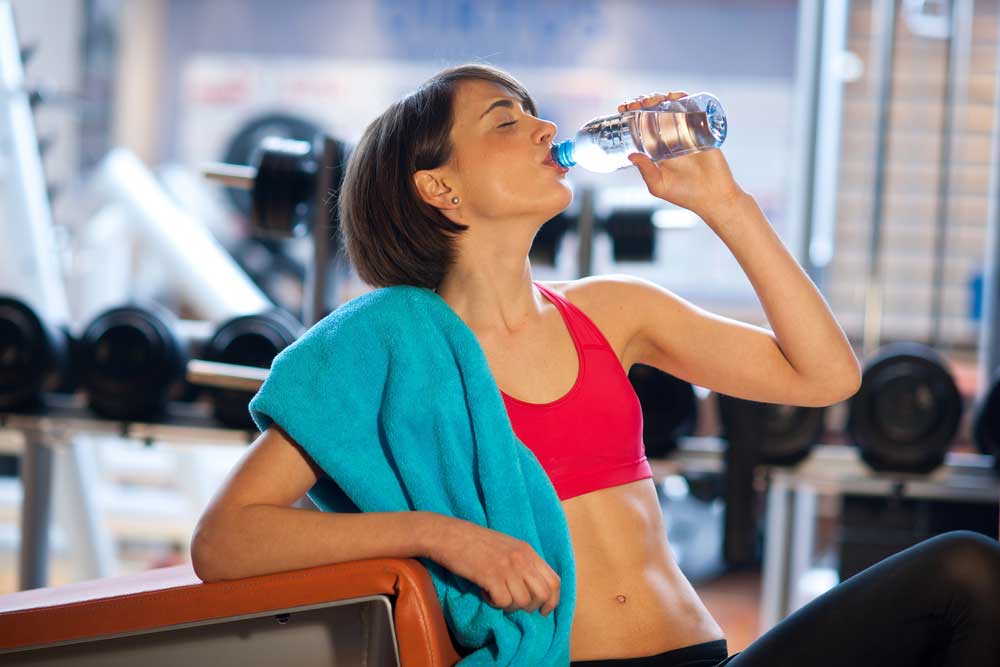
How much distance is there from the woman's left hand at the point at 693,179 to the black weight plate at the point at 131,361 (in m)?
1.72

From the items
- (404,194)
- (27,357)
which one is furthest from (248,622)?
(27,357)

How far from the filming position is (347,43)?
589 cm

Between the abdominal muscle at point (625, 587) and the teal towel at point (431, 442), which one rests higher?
the teal towel at point (431, 442)

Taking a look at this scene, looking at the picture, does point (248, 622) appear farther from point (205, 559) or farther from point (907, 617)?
point (907, 617)

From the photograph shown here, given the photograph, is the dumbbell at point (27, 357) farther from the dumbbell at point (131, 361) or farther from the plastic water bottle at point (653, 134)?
the plastic water bottle at point (653, 134)

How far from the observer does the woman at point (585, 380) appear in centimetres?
105

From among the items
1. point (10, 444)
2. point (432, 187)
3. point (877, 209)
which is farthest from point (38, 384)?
point (877, 209)

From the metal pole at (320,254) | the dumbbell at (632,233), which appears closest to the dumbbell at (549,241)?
the dumbbell at (632,233)

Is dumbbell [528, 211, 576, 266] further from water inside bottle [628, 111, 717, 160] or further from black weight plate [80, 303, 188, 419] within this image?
water inside bottle [628, 111, 717, 160]

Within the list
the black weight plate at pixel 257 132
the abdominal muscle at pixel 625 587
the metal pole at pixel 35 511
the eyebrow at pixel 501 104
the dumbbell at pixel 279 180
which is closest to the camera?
the abdominal muscle at pixel 625 587

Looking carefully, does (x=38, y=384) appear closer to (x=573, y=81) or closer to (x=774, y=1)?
(x=573, y=81)

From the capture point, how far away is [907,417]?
250 centimetres

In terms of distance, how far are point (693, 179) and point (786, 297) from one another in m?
0.17

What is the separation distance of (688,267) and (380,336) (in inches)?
172
